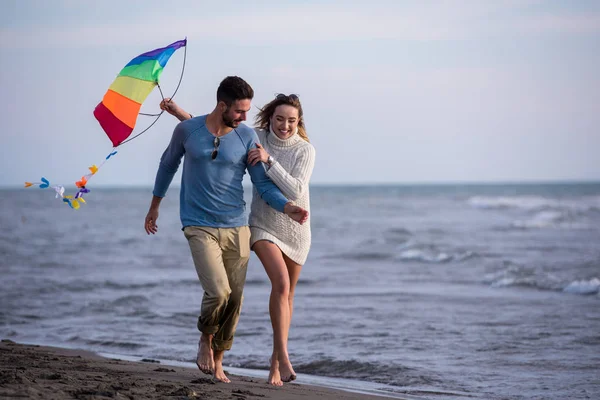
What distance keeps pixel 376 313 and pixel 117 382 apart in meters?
5.11

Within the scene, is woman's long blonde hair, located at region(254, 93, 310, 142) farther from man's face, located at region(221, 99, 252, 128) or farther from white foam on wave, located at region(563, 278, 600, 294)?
white foam on wave, located at region(563, 278, 600, 294)

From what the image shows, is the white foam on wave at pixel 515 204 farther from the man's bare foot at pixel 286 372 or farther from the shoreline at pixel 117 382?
the man's bare foot at pixel 286 372

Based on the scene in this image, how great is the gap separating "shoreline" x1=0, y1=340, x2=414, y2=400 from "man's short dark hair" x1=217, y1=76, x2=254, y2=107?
5.62ft

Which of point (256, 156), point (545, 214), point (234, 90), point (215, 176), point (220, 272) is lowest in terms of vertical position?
point (220, 272)

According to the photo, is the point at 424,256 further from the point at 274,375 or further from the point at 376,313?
the point at 274,375

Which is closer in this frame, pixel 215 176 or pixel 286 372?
pixel 215 176

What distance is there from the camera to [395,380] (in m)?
6.51

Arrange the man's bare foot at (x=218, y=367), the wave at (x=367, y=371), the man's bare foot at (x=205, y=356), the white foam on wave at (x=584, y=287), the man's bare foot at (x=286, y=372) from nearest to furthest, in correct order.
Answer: the man's bare foot at (x=286, y=372) < the man's bare foot at (x=205, y=356) < the man's bare foot at (x=218, y=367) < the wave at (x=367, y=371) < the white foam on wave at (x=584, y=287)

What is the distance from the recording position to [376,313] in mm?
9703

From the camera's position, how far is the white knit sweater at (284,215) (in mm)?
5473

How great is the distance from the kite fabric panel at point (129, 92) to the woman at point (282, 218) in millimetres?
177

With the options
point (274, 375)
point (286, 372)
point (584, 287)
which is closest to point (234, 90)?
point (286, 372)

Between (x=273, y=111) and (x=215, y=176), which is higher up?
(x=273, y=111)

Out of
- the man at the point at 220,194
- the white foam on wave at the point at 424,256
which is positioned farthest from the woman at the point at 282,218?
the white foam on wave at the point at 424,256
